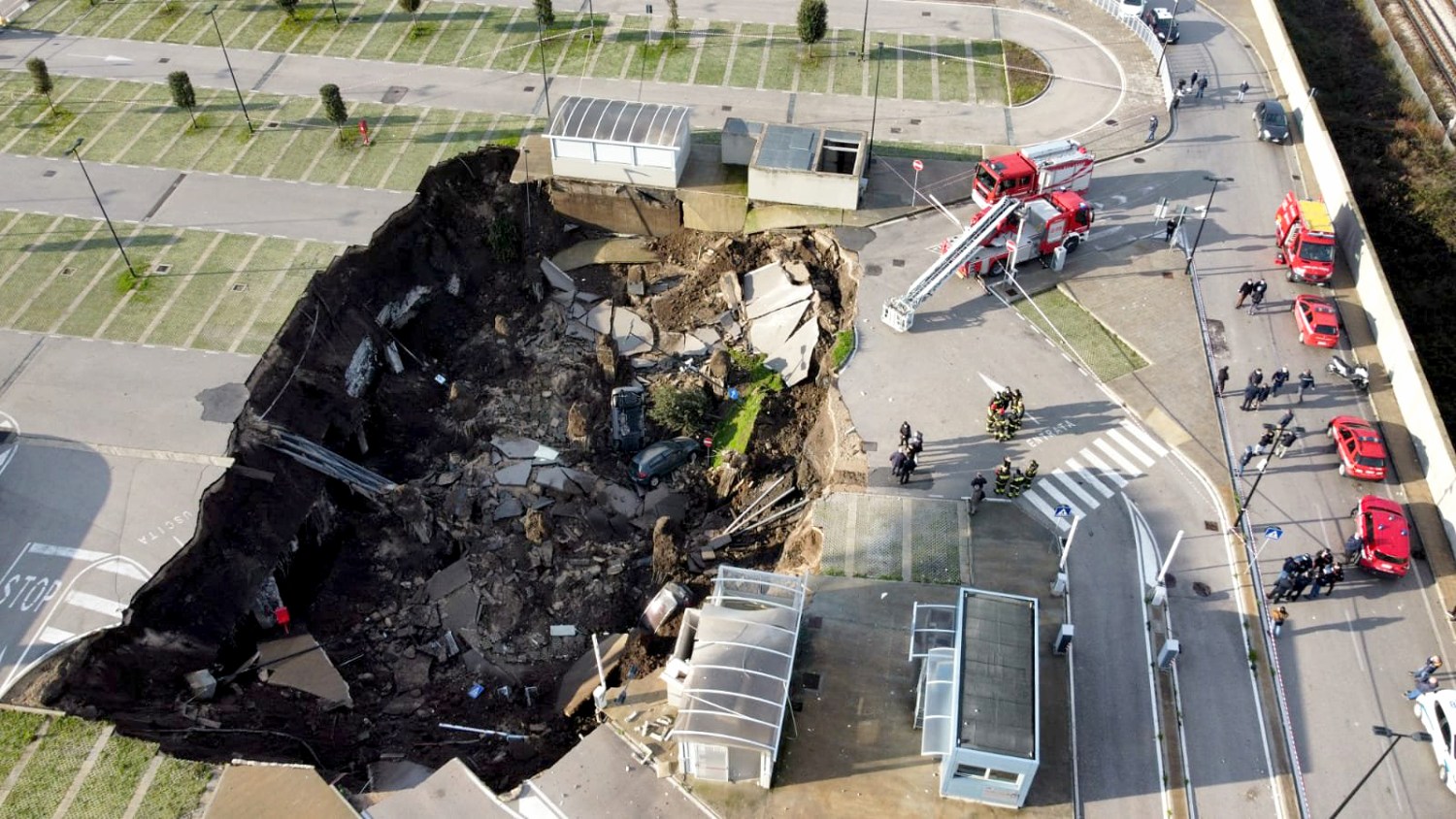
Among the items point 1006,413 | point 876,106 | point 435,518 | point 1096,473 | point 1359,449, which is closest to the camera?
point 1359,449

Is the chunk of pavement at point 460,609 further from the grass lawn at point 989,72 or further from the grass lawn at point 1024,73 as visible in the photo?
the grass lawn at point 1024,73

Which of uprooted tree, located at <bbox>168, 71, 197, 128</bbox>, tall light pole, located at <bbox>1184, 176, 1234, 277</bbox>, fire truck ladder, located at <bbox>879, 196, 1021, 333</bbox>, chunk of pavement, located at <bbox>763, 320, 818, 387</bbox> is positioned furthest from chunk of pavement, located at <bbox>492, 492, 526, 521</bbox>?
tall light pole, located at <bbox>1184, 176, 1234, 277</bbox>

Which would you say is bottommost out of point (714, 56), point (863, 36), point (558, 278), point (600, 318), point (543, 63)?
point (600, 318)

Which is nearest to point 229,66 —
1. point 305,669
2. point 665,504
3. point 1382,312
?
point 665,504

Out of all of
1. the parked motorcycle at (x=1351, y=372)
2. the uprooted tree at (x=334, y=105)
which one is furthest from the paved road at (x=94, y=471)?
the parked motorcycle at (x=1351, y=372)

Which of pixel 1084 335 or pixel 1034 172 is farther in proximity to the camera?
pixel 1034 172

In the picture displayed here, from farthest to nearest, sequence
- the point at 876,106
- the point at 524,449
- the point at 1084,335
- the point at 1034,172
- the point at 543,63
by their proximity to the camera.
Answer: the point at 543,63, the point at 876,106, the point at 1034,172, the point at 1084,335, the point at 524,449

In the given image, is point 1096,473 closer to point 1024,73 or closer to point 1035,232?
point 1035,232
